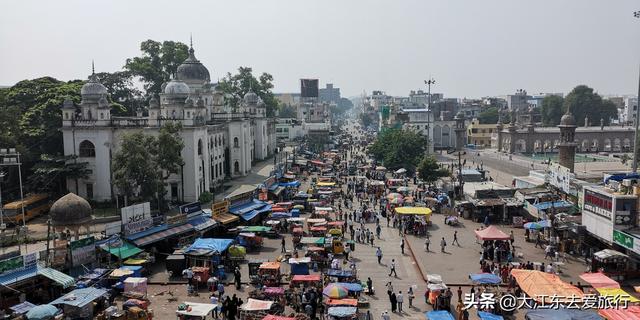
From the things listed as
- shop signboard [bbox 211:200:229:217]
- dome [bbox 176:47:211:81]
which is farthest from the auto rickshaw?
dome [bbox 176:47:211:81]

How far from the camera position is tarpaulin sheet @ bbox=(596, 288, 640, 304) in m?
17.9

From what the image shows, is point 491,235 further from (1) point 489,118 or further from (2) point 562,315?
(1) point 489,118

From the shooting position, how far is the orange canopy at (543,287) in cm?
1866

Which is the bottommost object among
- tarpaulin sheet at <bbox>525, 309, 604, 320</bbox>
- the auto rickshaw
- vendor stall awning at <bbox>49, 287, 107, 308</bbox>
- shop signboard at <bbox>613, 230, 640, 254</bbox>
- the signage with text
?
the auto rickshaw

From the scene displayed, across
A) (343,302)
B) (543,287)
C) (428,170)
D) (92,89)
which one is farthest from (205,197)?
(543,287)

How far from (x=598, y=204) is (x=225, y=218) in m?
19.4

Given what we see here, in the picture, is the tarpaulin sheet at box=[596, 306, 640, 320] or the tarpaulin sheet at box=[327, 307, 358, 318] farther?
the tarpaulin sheet at box=[327, 307, 358, 318]

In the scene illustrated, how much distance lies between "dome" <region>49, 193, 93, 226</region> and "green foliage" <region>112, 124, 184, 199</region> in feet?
22.5

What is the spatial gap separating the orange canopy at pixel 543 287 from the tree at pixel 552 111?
3963 inches

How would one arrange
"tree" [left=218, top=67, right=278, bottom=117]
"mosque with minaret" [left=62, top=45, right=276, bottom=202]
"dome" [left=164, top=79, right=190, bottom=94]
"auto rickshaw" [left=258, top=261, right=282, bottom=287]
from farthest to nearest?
"tree" [left=218, top=67, right=278, bottom=117]
"dome" [left=164, top=79, right=190, bottom=94]
"mosque with minaret" [left=62, top=45, right=276, bottom=202]
"auto rickshaw" [left=258, top=261, right=282, bottom=287]

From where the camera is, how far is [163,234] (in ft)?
90.6

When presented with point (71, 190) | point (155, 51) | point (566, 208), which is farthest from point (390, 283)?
point (155, 51)

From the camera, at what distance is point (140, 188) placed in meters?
34.5

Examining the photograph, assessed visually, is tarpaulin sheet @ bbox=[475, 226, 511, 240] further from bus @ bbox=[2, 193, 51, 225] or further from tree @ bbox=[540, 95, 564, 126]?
tree @ bbox=[540, 95, 564, 126]
